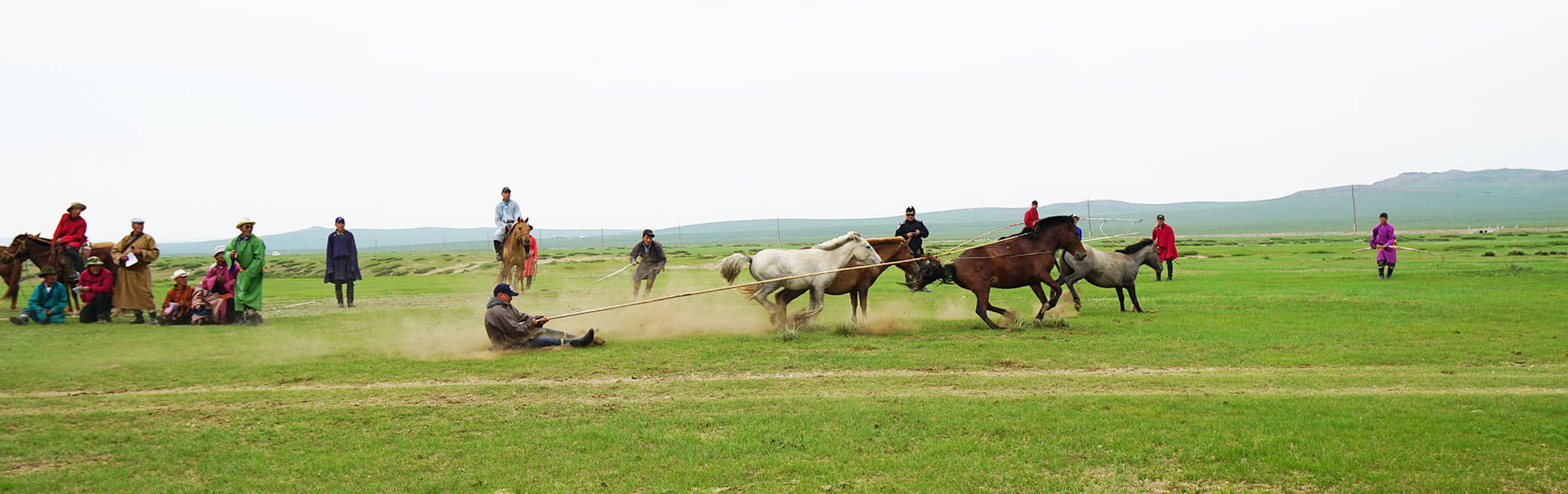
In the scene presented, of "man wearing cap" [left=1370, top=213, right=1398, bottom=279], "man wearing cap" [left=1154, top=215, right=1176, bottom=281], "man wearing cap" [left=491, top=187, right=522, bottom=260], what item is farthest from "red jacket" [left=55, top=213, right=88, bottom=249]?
"man wearing cap" [left=1370, top=213, right=1398, bottom=279]

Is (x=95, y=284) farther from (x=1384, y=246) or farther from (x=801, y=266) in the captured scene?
(x=1384, y=246)

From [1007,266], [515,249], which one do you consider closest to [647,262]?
[515,249]

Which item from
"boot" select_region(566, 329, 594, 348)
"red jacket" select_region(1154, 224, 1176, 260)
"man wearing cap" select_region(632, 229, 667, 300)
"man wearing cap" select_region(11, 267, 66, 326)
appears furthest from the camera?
"red jacket" select_region(1154, 224, 1176, 260)

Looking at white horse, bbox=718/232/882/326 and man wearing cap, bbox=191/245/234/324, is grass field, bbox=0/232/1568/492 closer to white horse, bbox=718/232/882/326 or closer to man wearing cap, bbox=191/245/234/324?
man wearing cap, bbox=191/245/234/324

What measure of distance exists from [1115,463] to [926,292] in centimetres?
1649

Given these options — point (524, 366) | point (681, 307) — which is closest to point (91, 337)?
point (524, 366)

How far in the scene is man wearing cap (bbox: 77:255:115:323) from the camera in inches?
680

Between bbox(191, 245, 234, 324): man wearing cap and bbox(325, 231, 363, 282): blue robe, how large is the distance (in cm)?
358

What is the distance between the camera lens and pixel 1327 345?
1207cm

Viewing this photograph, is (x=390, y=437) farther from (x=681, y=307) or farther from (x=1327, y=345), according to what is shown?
(x=1327, y=345)

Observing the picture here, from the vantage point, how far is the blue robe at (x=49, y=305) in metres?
16.8

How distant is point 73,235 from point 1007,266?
59.2 feet

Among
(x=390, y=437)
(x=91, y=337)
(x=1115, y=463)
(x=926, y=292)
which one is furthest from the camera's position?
(x=926, y=292)

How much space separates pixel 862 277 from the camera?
15477 millimetres
